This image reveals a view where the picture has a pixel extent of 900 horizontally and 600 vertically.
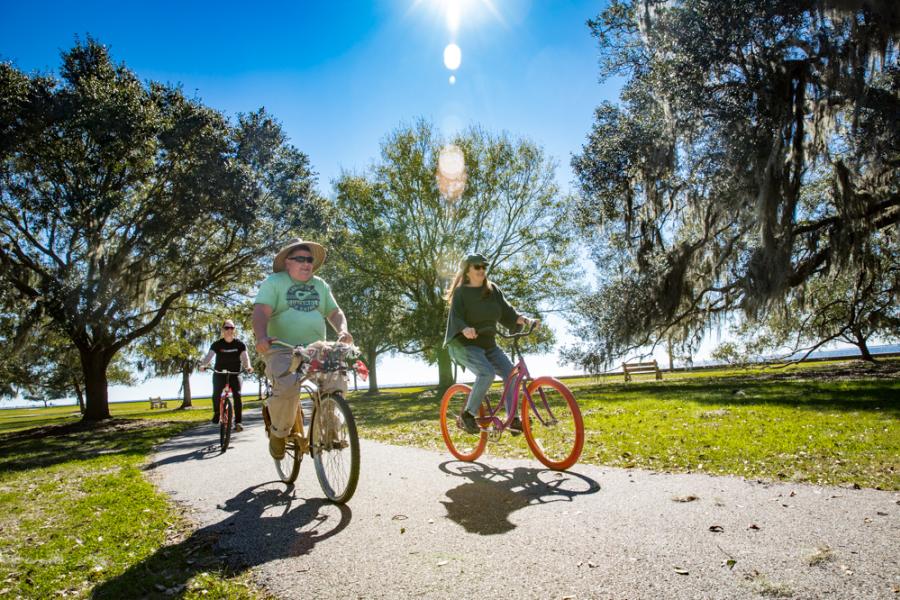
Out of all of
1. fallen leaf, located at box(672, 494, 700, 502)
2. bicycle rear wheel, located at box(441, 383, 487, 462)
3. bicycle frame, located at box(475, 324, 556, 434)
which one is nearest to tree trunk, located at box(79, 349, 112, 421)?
bicycle rear wheel, located at box(441, 383, 487, 462)

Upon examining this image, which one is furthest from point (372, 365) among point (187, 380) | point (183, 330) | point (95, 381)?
point (95, 381)

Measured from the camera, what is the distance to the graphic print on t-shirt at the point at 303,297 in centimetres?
482

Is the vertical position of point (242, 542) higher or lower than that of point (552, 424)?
lower

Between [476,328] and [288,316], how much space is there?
1.99 m

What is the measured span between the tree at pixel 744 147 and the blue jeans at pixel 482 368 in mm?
9413

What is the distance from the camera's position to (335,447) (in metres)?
4.31

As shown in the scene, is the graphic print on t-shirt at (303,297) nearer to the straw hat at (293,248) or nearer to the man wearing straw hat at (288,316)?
the man wearing straw hat at (288,316)

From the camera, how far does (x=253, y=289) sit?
19.7 metres

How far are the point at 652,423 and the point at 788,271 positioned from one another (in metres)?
6.66

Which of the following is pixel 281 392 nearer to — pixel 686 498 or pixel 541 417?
pixel 541 417

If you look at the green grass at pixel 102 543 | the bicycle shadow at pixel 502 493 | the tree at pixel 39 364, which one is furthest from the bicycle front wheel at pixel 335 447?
the tree at pixel 39 364

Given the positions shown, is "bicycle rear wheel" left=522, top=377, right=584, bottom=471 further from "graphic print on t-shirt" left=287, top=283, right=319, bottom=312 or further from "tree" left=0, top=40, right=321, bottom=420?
"tree" left=0, top=40, right=321, bottom=420

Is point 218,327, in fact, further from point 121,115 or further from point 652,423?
point 652,423

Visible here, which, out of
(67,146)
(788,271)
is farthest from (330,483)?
(67,146)
